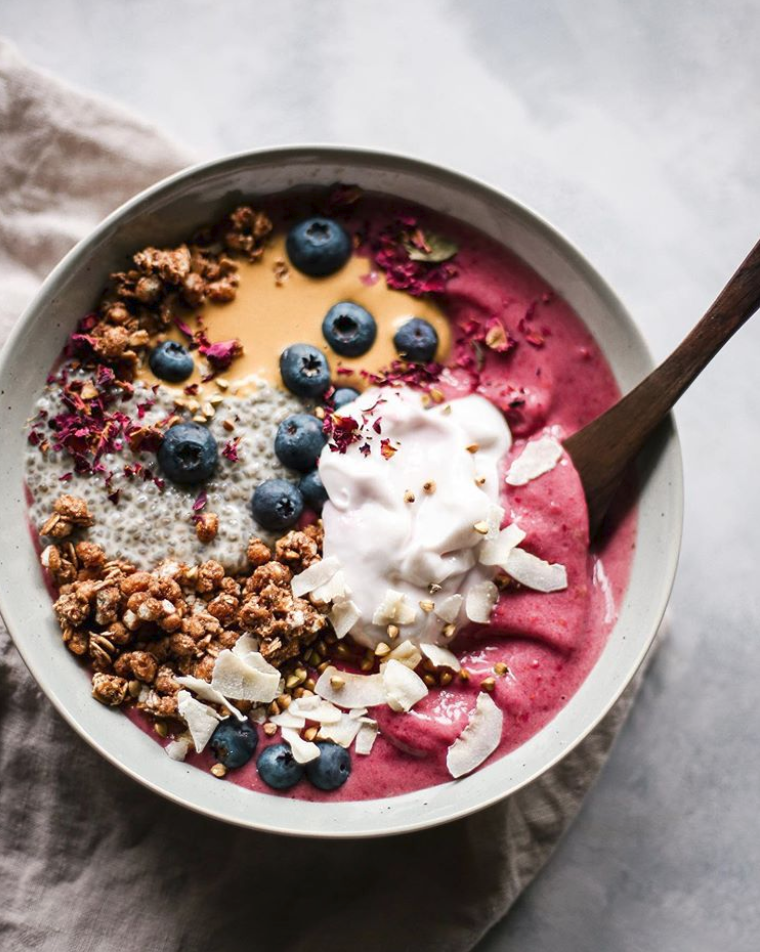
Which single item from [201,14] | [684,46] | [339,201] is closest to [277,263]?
[339,201]

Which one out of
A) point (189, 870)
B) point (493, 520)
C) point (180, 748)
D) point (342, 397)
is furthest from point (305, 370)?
point (189, 870)

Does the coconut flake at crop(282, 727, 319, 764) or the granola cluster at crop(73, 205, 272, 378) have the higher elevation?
the granola cluster at crop(73, 205, 272, 378)

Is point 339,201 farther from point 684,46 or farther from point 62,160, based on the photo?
point 684,46

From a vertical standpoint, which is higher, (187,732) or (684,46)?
(684,46)

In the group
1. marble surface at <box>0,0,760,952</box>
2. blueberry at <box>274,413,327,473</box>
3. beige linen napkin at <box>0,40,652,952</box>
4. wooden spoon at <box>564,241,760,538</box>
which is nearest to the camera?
wooden spoon at <box>564,241,760,538</box>

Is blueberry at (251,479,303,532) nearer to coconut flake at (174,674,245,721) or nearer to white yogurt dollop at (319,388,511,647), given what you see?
white yogurt dollop at (319,388,511,647)

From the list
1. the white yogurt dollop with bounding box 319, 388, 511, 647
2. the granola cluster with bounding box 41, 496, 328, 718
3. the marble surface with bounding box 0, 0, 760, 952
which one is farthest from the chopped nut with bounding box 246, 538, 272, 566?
the marble surface with bounding box 0, 0, 760, 952

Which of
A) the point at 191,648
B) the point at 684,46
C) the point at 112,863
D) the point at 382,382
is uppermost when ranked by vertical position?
the point at 684,46
